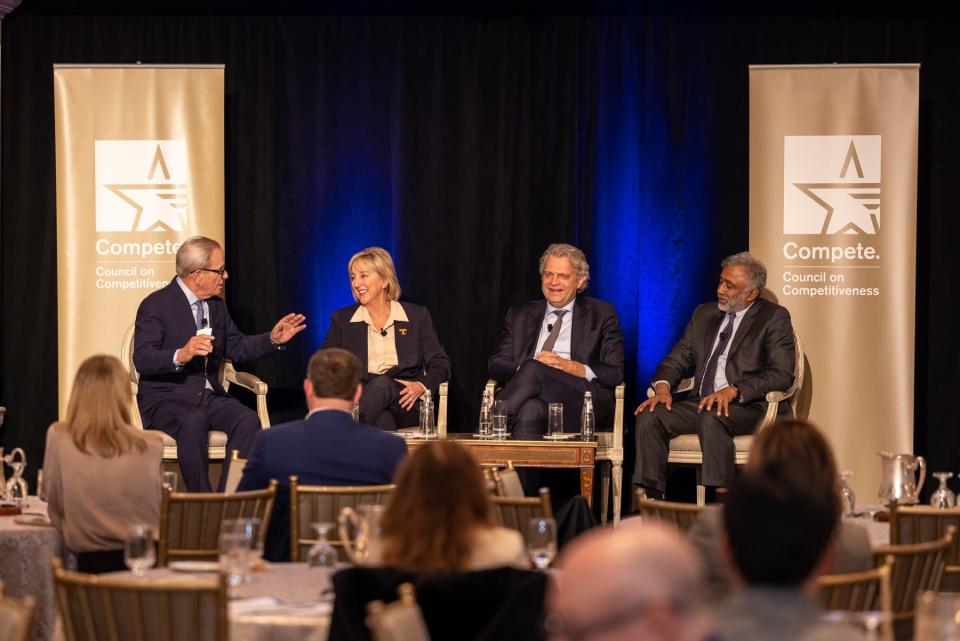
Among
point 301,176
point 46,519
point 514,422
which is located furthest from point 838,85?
point 46,519

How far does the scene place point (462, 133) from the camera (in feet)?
27.3

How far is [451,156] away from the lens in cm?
832

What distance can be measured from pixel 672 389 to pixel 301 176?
8.78 feet

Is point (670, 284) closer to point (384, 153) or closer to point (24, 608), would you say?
point (384, 153)

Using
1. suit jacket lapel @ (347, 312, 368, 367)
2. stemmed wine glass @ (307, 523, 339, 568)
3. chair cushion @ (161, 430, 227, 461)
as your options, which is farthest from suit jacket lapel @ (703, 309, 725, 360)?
stemmed wine glass @ (307, 523, 339, 568)

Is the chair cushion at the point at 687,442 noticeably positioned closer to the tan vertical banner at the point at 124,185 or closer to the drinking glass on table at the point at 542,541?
the tan vertical banner at the point at 124,185

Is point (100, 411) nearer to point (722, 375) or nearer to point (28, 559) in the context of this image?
point (28, 559)

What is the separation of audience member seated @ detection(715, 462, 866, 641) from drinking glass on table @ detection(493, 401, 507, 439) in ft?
16.2

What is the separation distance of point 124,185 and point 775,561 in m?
6.54

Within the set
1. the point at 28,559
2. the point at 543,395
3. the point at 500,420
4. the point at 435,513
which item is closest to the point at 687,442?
the point at 543,395

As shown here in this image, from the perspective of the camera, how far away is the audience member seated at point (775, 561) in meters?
1.96

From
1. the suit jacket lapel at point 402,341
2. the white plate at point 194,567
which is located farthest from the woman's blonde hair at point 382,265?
the white plate at point 194,567

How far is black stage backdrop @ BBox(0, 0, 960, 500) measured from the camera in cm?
823

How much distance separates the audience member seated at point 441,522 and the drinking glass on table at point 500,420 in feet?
13.0
